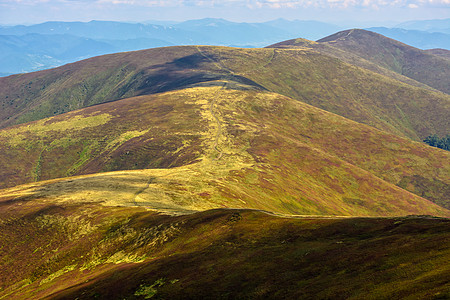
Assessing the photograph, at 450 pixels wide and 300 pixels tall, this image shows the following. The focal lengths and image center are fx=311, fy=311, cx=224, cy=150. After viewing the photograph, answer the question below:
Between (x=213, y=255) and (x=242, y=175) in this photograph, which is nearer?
(x=213, y=255)

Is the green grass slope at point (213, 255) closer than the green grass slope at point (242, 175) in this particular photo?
Yes

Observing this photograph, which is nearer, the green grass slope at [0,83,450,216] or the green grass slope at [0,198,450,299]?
the green grass slope at [0,198,450,299]

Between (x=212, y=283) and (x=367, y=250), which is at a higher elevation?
(x=367, y=250)

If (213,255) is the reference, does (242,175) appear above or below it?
below

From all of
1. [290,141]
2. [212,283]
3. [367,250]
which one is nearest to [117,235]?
[212,283]

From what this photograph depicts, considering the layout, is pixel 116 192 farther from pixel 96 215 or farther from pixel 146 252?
pixel 146 252

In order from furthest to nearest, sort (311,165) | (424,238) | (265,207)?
1. (311,165)
2. (265,207)
3. (424,238)

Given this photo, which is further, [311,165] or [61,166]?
[61,166]

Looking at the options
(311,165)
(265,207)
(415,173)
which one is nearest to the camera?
(265,207)
